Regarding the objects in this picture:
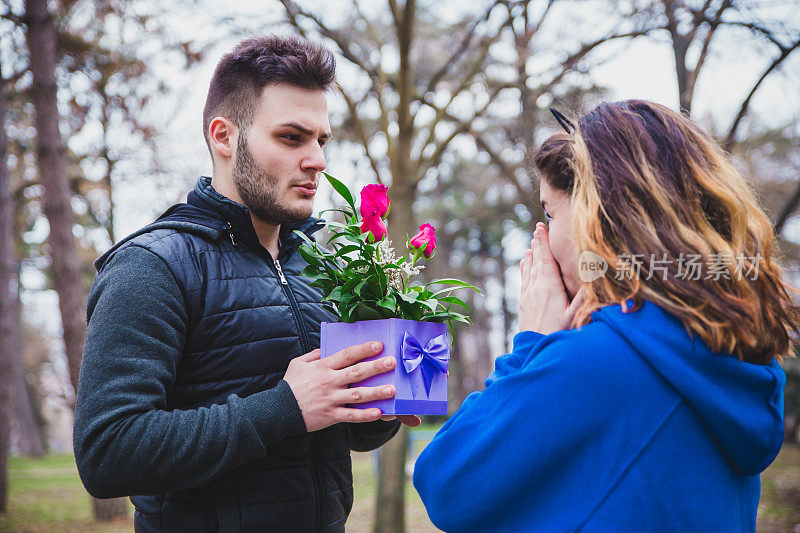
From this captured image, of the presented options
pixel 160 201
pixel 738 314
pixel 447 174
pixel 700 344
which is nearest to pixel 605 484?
pixel 700 344

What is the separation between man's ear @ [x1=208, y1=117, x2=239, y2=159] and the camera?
2.30 metres

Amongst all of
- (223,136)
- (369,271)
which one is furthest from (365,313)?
(223,136)

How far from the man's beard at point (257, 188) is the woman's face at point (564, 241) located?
94cm

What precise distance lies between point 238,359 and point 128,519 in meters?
8.14

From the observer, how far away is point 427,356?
196cm

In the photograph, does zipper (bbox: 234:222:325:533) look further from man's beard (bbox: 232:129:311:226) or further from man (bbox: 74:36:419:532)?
man's beard (bbox: 232:129:311:226)

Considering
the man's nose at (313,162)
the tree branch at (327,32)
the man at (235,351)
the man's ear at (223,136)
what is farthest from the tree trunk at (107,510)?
the man's nose at (313,162)

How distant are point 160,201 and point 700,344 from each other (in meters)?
13.2

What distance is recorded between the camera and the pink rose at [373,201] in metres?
2.02

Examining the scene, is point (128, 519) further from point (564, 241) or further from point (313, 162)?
point (564, 241)

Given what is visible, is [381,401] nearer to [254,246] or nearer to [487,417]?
[487,417]

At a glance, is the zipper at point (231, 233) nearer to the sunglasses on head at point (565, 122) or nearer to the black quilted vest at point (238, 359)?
the black quilted vest at point (238, 359)

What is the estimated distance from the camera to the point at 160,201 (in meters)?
13.1

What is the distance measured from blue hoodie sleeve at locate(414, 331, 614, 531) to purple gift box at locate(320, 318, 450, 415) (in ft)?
1.32
